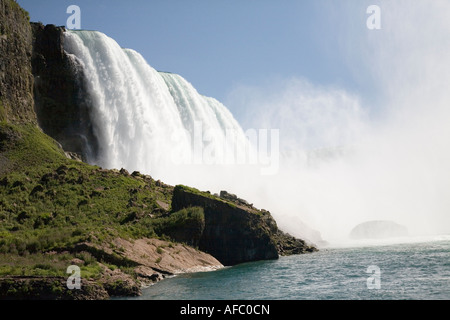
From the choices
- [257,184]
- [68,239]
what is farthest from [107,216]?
[257,184]

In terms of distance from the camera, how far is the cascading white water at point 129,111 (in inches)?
3019

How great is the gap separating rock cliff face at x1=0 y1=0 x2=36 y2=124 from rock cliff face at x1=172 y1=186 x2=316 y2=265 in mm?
32221

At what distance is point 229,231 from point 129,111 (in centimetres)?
3526

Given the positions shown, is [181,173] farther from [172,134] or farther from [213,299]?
[213,299]

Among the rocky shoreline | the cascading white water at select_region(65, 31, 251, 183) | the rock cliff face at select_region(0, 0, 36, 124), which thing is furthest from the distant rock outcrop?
the rock cliff face at select_region(0, 0, 36, 124)

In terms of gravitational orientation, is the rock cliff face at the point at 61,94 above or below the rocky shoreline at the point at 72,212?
above

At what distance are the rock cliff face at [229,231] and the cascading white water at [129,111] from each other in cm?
2562

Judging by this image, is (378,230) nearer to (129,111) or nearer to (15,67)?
(129,111)

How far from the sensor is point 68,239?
39.1 meters

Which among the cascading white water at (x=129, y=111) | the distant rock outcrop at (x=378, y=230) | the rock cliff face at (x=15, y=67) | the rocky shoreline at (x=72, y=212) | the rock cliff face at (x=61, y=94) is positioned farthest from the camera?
the distant rock outcrop at (x=378, y=230)

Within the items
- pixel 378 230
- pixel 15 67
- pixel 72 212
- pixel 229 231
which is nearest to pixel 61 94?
pixel 15 67

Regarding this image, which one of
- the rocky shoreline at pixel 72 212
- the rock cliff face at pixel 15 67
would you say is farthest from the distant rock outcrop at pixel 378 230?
the rock cliff face at pixel 15 67

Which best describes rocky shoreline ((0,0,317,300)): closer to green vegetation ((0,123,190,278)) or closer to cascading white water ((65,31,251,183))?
green vegetation ((0,123,190,278))

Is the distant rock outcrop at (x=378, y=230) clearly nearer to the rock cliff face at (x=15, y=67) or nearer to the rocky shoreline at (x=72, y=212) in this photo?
the rocky shoreline at (x=72, y=212)
